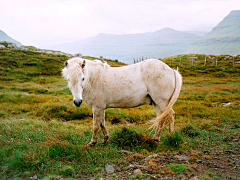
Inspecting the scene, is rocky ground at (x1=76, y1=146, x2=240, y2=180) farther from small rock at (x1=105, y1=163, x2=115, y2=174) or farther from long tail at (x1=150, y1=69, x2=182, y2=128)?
long tail at (x1=150, y1=69, x2=182, y2=128)

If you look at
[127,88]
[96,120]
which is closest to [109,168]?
[96,120]

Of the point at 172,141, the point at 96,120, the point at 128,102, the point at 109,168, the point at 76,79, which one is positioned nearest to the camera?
the point at 109,168

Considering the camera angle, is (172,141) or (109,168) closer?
(109,168)

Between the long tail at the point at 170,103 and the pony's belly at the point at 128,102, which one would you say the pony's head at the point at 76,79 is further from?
the long tail at the point at 170,103

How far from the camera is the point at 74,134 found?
23.9 feet

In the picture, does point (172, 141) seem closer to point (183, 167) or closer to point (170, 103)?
point (170, 103)

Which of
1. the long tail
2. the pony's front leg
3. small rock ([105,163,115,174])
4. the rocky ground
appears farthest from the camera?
the long tail

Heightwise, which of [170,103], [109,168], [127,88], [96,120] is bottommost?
[109,168]

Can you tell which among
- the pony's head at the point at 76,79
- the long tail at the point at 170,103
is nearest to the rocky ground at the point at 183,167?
the long tail at the point at 170,103

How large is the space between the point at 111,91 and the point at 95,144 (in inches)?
73.5

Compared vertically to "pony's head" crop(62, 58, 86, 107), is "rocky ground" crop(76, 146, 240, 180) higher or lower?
lower

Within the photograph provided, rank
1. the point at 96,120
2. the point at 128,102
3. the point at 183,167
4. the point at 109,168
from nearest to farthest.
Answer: the point at 183,167, the point at 109,168, the point at 96,120, the point at 128,102

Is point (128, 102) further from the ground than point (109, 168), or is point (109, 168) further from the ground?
point (128, 102)

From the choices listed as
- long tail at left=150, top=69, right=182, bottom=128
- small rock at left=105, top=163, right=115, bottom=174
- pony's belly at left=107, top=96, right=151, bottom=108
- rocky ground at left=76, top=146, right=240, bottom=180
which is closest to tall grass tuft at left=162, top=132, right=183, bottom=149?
rocky ground at left=76, top=146, right=240, bottom=180
